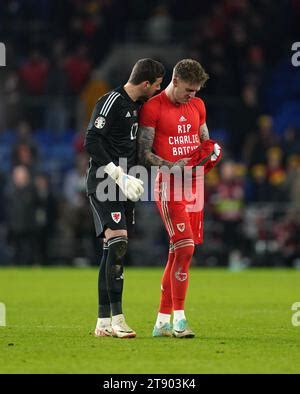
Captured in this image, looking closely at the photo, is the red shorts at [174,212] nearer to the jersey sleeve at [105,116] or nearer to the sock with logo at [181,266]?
the sock with logo at [181,266]

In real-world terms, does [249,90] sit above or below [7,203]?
above

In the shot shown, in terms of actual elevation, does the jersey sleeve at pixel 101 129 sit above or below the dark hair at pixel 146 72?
below

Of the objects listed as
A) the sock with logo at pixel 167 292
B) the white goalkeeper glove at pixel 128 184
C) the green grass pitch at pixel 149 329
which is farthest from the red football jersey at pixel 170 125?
the green grass pitch at pixel 149 329

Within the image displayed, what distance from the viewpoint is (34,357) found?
9008 mm

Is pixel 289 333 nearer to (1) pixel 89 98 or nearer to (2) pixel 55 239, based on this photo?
(2) pixel 55 239

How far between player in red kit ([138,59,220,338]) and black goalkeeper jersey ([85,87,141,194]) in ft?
0.43

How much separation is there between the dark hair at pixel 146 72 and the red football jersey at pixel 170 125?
31cm

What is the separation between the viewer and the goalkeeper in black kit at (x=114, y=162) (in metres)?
10.3

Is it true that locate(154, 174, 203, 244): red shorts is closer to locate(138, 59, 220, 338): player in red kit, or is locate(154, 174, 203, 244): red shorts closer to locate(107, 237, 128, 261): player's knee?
locate(138, 59, 220, 338): player in red kit

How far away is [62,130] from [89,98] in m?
0.91

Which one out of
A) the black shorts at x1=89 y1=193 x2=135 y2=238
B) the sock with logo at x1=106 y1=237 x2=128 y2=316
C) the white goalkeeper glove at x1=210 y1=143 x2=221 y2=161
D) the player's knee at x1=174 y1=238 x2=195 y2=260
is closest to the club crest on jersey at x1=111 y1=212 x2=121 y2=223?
the black shorts at x1=89 y1=193 x2=135 y2=238
